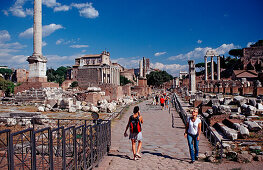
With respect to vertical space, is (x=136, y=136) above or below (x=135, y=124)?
below

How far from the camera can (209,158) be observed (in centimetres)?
559

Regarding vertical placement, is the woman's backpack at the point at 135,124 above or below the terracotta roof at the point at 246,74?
below

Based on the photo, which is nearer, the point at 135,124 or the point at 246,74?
the point at 135,124

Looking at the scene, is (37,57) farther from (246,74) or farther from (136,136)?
(246,74)

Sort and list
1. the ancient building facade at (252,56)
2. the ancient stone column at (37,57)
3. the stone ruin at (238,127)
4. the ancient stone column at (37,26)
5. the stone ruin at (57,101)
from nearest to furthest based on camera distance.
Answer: the stone ruin at (238,127), the stone ruin at (57,101), the ancient stone column at (37,57), the ancient stone column at (37,26), the ancient building facade at (252,56)

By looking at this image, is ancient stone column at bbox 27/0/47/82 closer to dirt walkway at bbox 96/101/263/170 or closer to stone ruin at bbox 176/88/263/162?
dirt walkway at bbox 96/101/263/170

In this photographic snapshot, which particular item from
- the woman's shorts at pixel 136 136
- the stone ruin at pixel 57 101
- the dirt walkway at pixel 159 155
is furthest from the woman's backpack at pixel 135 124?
A: the stone ruin at pixel 57 101

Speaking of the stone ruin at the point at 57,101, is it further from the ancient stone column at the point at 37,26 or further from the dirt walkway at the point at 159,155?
the dirt walkway at the point at 159,155

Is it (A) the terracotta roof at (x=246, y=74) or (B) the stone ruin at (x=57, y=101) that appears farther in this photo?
(A) the terracotta roof at (x=246, y=74)

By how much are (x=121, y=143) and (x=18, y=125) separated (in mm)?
4855

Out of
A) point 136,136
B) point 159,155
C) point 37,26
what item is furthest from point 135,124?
point 37,26

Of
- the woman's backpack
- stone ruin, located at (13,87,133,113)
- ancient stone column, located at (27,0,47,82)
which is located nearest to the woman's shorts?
the woman's backpack

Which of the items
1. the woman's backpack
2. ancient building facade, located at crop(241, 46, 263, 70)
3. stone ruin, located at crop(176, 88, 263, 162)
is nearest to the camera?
the woman's backpack

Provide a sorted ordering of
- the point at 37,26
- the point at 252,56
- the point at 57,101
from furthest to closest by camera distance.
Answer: the point at 252,56 < the point at 37,26 < the point at 57,101
